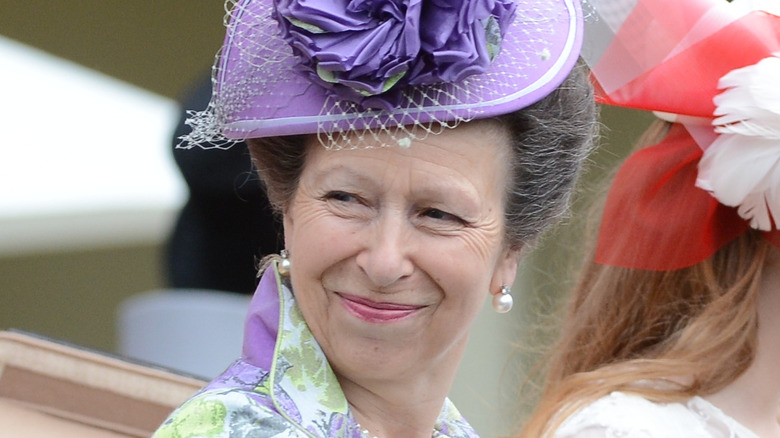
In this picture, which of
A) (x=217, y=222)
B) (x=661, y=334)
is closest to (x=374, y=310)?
(x=661, y=334)

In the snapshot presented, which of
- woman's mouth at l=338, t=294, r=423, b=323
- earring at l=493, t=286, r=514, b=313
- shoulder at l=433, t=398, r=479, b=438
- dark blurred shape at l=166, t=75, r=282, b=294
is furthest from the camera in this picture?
dark blurred shape at l=166, t=75, r=282, b=294

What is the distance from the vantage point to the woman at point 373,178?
1.58 metres

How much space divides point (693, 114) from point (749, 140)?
0.12 metres

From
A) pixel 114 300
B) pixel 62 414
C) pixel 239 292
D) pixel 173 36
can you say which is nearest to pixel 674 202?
pixel 62 414

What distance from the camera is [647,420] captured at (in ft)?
7.66

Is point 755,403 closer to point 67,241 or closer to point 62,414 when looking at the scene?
point 62,414

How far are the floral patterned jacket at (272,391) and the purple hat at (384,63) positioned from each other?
27cm

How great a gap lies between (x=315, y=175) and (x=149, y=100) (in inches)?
116

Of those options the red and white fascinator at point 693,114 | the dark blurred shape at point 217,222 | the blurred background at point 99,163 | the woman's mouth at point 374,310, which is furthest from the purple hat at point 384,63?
the blurred background at point 99,163

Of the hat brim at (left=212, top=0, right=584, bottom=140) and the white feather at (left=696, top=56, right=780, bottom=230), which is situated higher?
the hat brim at (left=212, top=0, right=584, bottom=140)

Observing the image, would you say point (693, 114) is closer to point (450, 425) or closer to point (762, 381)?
point (762, 381)

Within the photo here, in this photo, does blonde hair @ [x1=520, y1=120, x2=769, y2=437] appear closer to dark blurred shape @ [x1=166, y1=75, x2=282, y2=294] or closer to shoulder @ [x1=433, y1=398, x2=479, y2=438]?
shoulder @ [x1=433, y1=398, x2=479, y2=438]

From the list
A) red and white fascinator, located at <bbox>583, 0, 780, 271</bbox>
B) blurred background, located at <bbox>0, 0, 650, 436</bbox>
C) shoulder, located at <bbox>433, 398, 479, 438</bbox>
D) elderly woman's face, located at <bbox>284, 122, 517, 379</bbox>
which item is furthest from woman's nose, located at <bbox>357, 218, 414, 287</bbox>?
blurred background, located at <bbox>0, 0, 650, 436</bbox>

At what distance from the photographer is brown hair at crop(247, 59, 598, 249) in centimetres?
176
